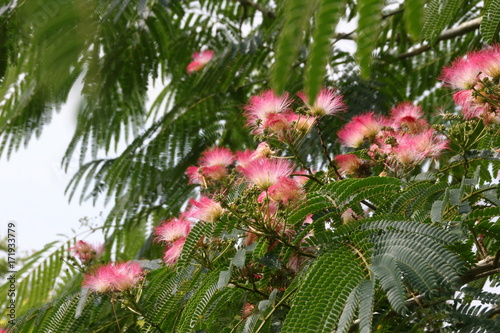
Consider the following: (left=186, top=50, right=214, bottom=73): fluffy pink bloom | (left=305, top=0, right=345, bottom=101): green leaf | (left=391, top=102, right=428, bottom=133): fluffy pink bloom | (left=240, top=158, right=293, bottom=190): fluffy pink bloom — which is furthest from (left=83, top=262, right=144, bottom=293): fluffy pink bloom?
(left=186, top=50, right=214, bottom=73): fluffy pink bloom

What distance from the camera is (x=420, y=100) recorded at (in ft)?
12.7

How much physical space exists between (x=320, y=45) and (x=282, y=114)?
128 centimetres

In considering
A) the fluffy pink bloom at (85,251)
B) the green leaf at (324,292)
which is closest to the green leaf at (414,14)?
the green leaf at (324,292)

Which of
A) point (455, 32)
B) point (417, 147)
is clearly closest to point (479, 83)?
point (417, 147)

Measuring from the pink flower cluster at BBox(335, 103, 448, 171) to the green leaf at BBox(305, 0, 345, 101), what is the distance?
118 centimetres

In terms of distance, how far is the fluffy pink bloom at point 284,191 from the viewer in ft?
5.24

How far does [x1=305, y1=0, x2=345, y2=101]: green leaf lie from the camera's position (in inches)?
22.1

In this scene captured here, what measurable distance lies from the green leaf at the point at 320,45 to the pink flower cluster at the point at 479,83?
1097mm

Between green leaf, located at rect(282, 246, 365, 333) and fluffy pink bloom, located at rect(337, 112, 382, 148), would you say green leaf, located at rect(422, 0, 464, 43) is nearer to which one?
fluffy pink bloom, located at rect(337, 112, 382, 148)

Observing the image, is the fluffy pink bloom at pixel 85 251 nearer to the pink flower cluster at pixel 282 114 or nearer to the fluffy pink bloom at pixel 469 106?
the pink flower cluster at pixel 282 114

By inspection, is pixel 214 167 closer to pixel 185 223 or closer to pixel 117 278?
pixel 185 223

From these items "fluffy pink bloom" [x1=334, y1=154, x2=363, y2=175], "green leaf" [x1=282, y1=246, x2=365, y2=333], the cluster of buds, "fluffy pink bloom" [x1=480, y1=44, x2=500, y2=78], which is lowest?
"green leaf" [x1=282, y1=246, x2=365, y2=333]

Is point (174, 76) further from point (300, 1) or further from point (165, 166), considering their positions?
point (300, 1)

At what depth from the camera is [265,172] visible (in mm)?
1669
